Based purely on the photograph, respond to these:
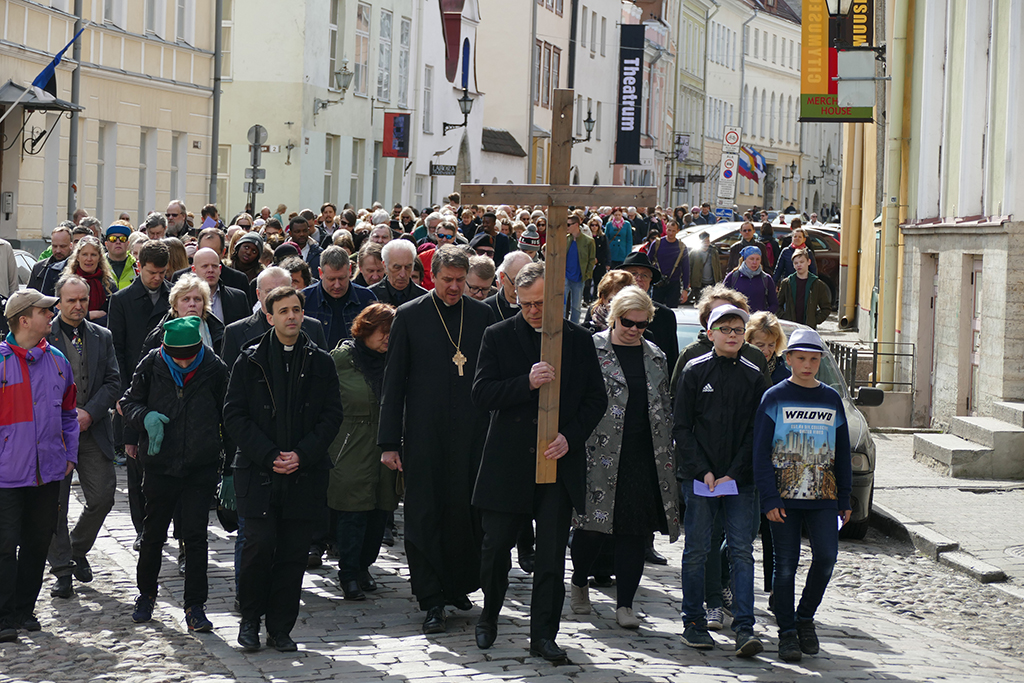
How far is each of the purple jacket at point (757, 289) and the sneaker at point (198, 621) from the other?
9577 millimetres

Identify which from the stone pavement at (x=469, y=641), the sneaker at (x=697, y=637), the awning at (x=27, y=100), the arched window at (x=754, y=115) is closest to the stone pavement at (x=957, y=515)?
the stone pavement at (x=469, y=641)

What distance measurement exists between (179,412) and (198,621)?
1048 mm

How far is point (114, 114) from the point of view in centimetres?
2827

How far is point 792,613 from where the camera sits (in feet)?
24.4

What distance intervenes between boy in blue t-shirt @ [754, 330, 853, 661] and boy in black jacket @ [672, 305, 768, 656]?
162mm

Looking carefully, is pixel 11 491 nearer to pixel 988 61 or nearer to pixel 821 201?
pixel 988 61

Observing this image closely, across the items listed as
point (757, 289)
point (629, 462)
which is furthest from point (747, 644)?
point (757, 289)

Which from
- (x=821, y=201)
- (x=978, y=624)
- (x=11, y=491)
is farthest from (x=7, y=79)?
(x=821, y=201)

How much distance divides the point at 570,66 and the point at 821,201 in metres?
43.9

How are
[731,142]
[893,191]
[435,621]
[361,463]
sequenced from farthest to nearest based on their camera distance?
[731,142]
[893,191]
[361,463]
[435,621]

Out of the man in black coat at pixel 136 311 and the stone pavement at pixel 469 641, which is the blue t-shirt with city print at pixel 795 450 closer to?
the stone pavement at pixel 469 641

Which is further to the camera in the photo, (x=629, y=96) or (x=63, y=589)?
(x=629, y=96)

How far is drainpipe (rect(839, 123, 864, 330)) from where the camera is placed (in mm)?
26688

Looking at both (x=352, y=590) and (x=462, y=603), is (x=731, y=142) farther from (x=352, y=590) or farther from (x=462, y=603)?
(x=462, y=603)
